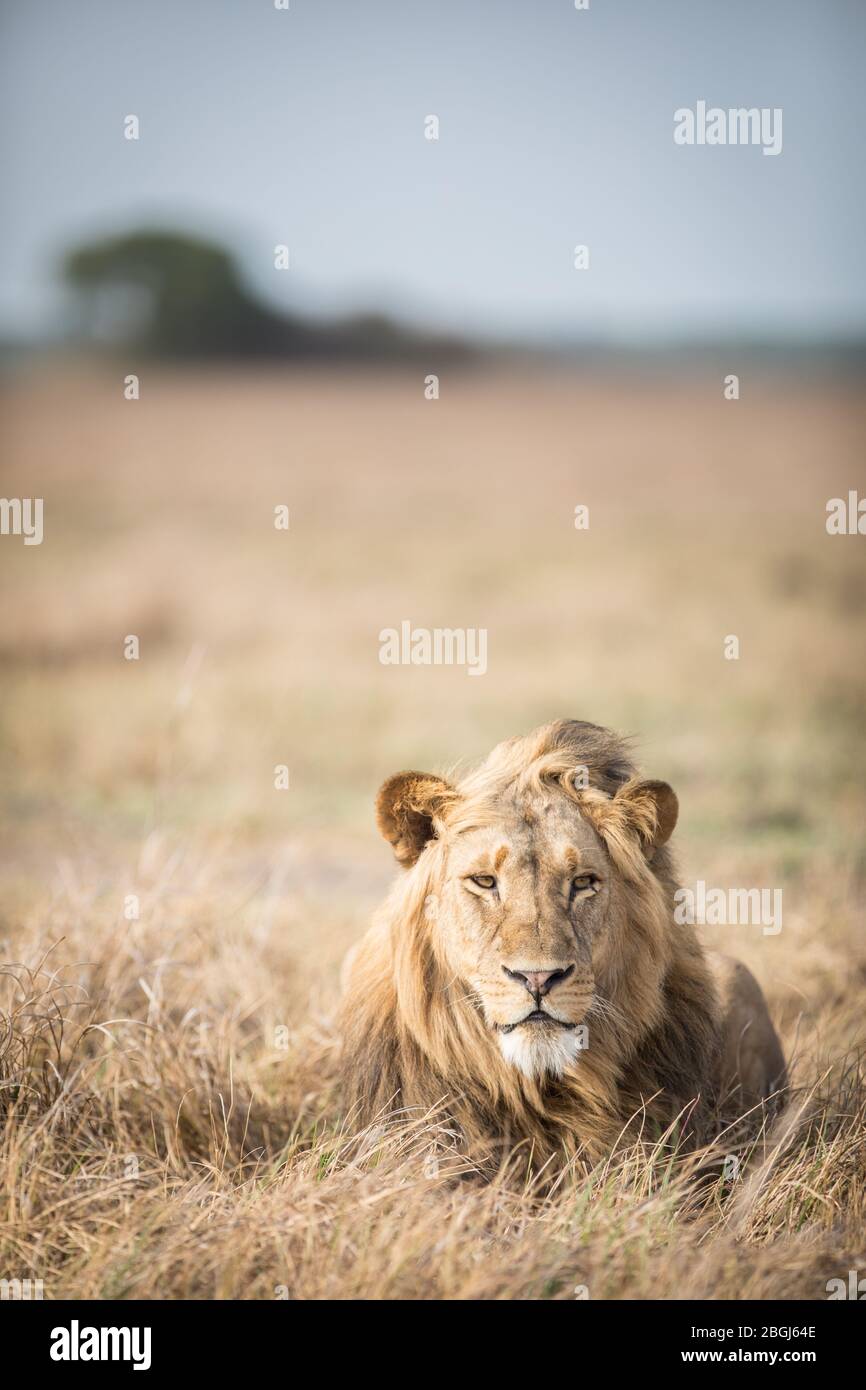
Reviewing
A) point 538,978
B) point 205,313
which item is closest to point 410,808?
point 538,978

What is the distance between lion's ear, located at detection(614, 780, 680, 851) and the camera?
4223 millimetres

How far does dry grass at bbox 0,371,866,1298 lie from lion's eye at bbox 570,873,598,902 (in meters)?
0.91

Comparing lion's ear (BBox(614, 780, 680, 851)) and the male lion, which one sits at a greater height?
lion's ear (BBox(614, 780, 680, 851))

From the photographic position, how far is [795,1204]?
4578 mm

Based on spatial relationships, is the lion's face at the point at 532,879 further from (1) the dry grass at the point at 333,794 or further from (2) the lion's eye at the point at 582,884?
(1) the dry grass at the point at 333,794

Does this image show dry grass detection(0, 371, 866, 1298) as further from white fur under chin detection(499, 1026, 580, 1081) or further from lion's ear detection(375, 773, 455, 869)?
lion's ear detection(375, 773, 455, 869)

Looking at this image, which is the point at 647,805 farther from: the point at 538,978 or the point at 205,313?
the point at 205,313

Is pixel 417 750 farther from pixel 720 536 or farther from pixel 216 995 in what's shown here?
pixel 720 536

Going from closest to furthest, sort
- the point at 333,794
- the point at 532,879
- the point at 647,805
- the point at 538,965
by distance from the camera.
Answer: the point at 538,965 → the point at 532,879 → the point at 647,805 → the point at 333,794

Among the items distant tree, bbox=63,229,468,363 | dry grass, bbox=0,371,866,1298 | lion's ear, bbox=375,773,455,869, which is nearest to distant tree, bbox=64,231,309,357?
distant tree, bbox=63,229,468,363

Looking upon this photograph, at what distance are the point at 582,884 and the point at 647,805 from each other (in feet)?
1.12

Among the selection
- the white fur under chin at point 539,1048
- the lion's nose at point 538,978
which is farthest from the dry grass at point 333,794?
the lion's nose at point 538,978

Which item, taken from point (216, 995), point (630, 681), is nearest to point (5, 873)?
point (216, 995)

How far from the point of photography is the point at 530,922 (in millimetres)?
3951
